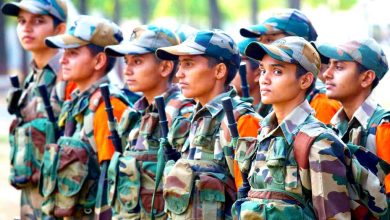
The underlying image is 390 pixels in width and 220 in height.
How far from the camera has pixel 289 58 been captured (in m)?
5.96

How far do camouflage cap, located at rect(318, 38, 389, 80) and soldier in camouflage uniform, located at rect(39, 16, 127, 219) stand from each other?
2.14m

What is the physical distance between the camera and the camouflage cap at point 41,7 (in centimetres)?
950

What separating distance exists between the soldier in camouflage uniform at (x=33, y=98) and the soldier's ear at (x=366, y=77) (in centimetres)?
332

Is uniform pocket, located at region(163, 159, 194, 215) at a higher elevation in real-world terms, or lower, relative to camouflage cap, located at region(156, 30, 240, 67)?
lower

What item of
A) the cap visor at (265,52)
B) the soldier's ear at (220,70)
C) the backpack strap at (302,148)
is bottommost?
the backpack strap at (302,148)

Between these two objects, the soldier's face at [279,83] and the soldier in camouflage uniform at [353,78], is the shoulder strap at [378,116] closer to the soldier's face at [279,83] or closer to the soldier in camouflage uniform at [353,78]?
the soldier in camouflage uniform at [353,78]

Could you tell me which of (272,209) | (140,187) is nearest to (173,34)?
(140,187)

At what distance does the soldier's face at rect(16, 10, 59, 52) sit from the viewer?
9.54 m

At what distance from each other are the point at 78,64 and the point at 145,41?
100 centimetres

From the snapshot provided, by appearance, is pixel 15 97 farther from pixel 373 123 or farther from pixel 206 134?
pixel 373 123

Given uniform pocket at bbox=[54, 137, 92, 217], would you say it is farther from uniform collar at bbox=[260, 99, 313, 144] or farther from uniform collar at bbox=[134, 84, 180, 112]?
uniform collar at bbox=[260, 99, 313, 144]

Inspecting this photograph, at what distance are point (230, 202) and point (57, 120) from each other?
2.69 m

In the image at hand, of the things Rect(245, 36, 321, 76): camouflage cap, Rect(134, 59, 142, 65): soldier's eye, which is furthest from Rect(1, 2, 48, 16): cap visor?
Rect(245, 36, 321, 76): camouflage cap

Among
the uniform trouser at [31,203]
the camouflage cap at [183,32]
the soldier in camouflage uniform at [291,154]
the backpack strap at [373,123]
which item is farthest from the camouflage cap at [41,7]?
the backpack strap at [373,123]
